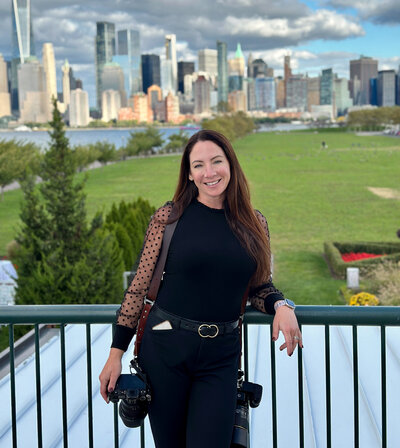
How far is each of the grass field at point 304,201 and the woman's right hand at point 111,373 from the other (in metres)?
15.0

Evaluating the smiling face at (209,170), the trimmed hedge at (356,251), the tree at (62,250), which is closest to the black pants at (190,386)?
the smiling face at (209,170)

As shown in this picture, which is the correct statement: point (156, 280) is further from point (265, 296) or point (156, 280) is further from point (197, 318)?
point (265, 296)

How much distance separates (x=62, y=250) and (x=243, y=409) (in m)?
13.6

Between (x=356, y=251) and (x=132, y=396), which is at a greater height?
(x=132, y=396)

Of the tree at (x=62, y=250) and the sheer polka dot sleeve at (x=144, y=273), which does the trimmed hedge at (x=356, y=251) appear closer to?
the tree at (x=62, y=250)

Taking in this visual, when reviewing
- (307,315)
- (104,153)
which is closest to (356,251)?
(307,315)

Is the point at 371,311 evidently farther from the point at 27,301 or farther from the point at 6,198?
the point at 6,198

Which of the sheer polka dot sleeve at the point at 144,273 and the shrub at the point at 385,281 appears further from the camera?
the shrub at the point at 385,281

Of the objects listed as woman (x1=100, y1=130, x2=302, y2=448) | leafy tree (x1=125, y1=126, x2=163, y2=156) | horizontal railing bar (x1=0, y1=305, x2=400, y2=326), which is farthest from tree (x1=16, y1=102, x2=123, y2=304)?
leafy tree (x1=125, y1=126, x2=163, y2=156)

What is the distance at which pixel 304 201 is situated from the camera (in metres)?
39.8

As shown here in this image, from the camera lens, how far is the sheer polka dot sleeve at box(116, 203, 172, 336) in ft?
8.41

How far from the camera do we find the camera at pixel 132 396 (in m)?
2.48

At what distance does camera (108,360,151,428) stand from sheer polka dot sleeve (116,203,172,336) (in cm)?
20

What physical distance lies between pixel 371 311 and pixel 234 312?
0.69 m
